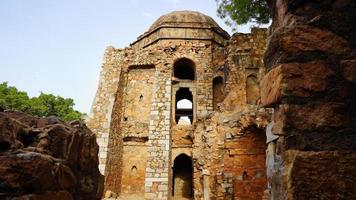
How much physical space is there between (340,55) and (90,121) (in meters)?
14.2

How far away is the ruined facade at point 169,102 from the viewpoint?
13.2 meters

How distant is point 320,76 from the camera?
1637mm

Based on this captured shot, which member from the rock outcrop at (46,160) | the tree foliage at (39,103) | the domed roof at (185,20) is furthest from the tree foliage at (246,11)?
the tree foliage at (39,103)

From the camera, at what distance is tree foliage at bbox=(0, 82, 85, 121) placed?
78.2 ft

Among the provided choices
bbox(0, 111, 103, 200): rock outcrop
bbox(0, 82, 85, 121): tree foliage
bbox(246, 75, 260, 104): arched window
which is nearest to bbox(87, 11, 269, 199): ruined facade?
bbox(246, 75, 260, 104): arched window

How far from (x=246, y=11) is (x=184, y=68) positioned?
8243 millimetres

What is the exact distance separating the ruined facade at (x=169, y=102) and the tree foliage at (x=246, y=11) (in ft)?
8.07

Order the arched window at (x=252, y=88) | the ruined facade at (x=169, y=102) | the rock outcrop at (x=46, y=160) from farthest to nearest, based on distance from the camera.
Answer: the arched window at (x=252, y=88) < the ruined facade at (x=169, y=102) < the rock outcrop at (x=46, y=160)

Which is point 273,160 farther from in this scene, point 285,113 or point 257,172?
point 257,172

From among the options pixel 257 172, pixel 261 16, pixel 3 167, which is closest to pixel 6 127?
pixel 3 167

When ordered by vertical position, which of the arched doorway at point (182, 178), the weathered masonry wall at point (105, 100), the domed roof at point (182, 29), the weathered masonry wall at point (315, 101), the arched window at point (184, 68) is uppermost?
the domed roof at point (182, 29)

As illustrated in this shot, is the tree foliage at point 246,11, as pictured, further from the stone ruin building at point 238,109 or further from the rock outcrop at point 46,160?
the rock outcrop at point 46,160

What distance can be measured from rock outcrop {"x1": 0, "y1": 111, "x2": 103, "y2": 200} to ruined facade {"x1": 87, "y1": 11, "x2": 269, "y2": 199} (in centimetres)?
699

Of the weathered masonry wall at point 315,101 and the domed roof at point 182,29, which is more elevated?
the domed roof at point 182,29
